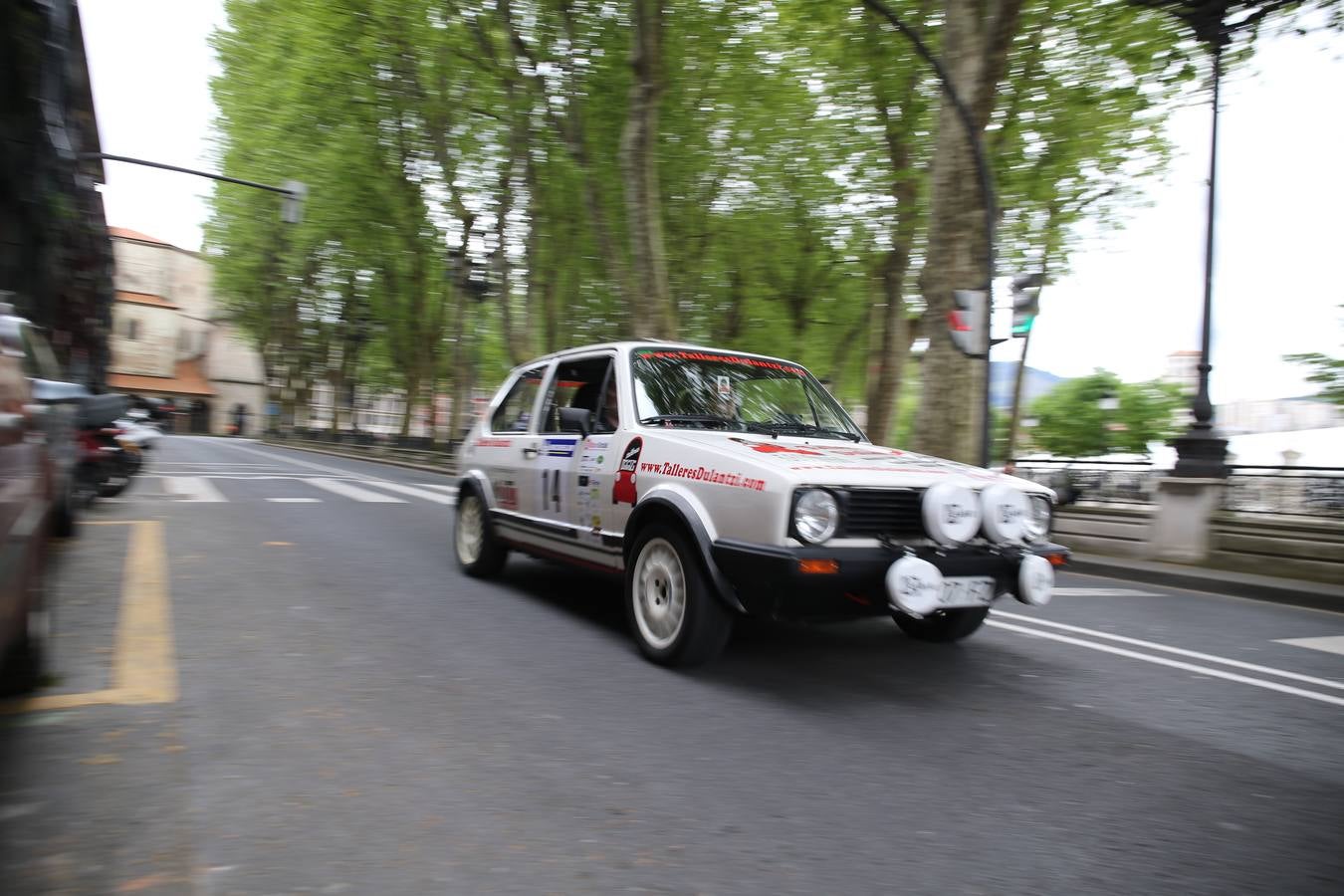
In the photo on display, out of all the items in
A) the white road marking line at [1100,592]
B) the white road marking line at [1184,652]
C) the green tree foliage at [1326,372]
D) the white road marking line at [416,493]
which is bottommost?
the white road marking line at [1100,592]

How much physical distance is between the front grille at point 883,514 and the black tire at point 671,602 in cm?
77

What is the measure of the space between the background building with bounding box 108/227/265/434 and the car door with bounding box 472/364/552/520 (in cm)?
8189

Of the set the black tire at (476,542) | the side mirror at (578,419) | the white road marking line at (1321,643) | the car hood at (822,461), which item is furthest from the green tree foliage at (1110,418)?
the side mirror at (578,419)

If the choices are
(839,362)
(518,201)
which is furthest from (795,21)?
(839,362)

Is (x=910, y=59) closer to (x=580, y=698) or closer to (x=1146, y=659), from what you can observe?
(x=1146, y=659)

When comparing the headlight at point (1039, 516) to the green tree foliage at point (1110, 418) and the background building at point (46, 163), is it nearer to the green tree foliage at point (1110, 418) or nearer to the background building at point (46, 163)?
the background building at point (46, 163)

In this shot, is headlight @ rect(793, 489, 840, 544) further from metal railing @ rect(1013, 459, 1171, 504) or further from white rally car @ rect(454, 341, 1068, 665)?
metal railing @ rect(1013, 459, 1171, 504)

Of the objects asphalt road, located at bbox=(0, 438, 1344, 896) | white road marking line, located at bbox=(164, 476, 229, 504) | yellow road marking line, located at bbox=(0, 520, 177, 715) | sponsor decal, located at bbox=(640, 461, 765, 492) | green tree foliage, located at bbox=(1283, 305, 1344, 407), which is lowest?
asphalt road, located at bbox=(0, 438, 1344, 896)

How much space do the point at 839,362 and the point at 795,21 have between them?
45.1 ft

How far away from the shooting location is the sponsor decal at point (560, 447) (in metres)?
6.12

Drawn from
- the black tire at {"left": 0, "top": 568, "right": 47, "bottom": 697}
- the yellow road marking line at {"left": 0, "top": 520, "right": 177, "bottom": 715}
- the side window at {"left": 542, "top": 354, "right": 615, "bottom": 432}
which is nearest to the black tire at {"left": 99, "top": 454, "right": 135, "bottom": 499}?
the yellow road marking line at {"left": 0, "top": 520, "right": 177, "bottom": 715}

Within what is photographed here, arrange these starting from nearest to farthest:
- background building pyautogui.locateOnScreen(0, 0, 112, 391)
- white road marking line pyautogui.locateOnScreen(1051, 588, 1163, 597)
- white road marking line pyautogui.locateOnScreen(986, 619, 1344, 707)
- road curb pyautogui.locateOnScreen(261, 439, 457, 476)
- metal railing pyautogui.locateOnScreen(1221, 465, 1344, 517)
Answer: white road marking line pyautogui.locateOnScreen(986, 619, 1344, 707) → white road marking line pyautogui.locateOnScreen(1051, 588, 1163, 597) → metal railing pyautogui.locateOnScreen(1221, 465, 1344, 517) → background building pyautogui.locateOnScreen(0, 0, 112, 391) → road curb pyautogui.locateOnScreen(261, 439, 457, 476)

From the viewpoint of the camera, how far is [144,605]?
19.0 ft

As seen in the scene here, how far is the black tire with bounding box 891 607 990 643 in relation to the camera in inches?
226
